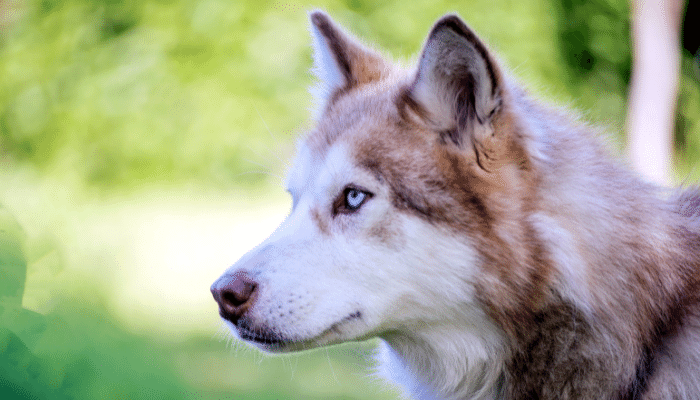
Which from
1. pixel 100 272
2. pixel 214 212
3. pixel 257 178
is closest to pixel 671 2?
pixel 257 178

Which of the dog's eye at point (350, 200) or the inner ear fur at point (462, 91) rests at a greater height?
the inner ear fur at point (462, 91)

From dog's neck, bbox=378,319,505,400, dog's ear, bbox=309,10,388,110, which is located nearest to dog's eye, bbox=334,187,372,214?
dog's neck, bbox=378,319,505,400

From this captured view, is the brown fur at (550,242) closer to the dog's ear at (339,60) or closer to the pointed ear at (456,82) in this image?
the pointed ear at (456,82)

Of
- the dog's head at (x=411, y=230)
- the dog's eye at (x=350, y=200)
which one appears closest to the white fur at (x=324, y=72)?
the dog's head at (x=411, y=230)

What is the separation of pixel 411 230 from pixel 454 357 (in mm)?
468

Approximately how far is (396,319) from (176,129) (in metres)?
5.71

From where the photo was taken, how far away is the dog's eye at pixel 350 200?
2.23m

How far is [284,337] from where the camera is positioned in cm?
213

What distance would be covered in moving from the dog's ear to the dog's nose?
1064 mm

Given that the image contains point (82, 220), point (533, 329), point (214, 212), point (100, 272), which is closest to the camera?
point (533, 329)

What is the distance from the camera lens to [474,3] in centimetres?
740

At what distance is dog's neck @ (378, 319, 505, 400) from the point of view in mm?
2186

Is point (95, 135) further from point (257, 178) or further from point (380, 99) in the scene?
point (380, 99)

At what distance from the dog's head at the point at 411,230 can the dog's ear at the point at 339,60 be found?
1.96 ft
